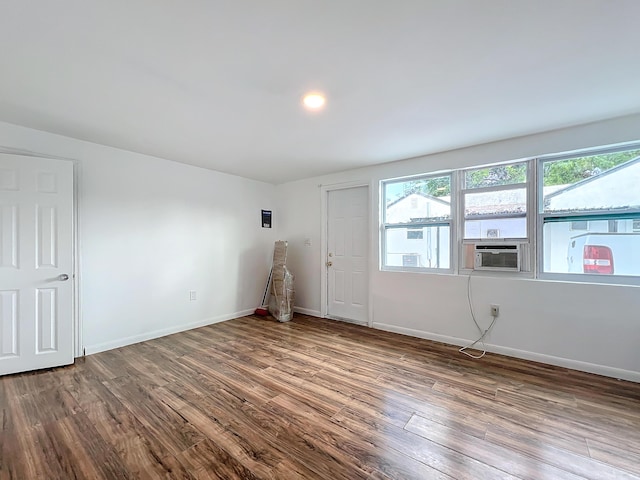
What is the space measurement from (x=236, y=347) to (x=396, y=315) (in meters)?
2.10

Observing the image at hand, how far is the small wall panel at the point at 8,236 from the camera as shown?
2.56m

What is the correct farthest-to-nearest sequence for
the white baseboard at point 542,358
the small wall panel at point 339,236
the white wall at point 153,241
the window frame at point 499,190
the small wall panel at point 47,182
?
the small wall panel at point 339,236 → the white wall at point 153,241 → the window frame at point 499,190 → the small wall panel at point 47,182 → the white baseboard at point 542,358

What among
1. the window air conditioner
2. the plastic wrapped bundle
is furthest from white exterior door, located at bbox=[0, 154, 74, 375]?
the window air conditioner

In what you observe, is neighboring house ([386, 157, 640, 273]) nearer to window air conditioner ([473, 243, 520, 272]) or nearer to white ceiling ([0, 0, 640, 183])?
window air conditioner ([473, 243, 520, 272])

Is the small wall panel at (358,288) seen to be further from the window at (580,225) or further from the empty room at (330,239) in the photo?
the window at (580,225)

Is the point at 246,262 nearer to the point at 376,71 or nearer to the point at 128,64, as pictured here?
the point at 128,64

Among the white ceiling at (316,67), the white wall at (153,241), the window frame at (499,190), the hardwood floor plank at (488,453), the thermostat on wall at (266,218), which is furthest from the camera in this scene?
the thermostat on wall at (266,218)

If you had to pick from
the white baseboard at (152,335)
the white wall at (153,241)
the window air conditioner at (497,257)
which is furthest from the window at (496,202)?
the white baseboard at (152,335)

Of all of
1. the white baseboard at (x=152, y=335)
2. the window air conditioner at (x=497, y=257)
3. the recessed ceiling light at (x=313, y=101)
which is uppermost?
the recessed ceiling light at (x=313, y=101)

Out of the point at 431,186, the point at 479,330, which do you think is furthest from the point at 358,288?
the point at 431,186

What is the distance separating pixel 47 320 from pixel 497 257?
184 inches

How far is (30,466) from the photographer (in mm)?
1553

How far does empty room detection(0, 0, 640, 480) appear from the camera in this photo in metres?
1.53

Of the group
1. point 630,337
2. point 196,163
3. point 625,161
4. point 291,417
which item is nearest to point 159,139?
point 196,163
